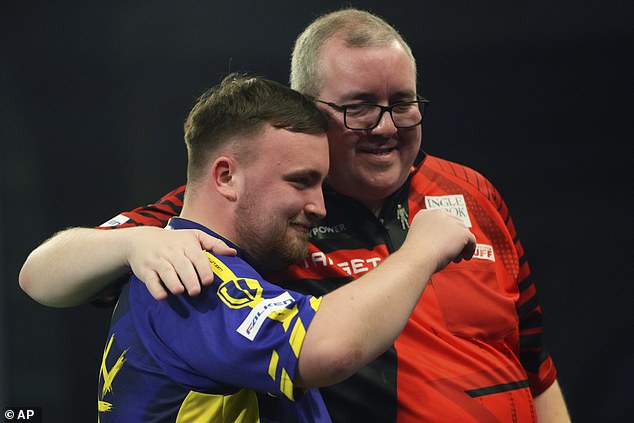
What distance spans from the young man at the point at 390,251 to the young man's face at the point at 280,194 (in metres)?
0.20

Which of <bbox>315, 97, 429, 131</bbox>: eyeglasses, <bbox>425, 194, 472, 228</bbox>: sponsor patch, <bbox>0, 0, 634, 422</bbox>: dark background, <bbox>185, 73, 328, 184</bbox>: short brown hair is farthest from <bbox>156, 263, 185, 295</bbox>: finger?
<bbox>0, 0, 634, 422</bbox>: dark background

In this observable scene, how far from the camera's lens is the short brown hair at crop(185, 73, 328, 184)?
1.23 meters

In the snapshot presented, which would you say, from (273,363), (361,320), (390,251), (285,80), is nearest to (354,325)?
(361,320)

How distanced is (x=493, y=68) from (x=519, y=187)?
0.42 metres

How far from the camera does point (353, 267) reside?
1.47 meters

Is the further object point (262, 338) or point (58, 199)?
point (58, 199)

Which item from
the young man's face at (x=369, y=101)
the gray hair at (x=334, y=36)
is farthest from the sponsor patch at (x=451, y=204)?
the gray hair at (x=334, y=36)

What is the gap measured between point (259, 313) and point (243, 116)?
0.37 m

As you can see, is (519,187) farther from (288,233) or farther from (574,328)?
(288,233)

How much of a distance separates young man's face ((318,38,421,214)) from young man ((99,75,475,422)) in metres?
0.18

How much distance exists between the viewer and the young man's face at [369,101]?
1.46 metres

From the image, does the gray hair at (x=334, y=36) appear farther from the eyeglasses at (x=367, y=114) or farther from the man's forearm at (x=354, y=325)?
the man's forearm at (x=354, y=325)

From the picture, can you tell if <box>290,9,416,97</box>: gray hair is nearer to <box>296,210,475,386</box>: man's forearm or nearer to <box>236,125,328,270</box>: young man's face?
<box>236,125,328,270</box>: young man's face

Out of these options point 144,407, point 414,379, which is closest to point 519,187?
point 414,379
